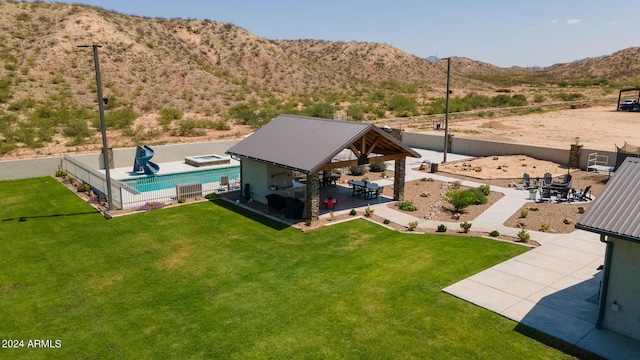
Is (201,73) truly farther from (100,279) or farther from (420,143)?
(100,279)

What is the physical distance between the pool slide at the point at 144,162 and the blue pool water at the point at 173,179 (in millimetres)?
765

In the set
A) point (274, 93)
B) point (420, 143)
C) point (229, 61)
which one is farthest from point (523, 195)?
point (229, 61)

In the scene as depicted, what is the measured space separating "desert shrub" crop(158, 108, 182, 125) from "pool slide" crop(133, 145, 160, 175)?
17555 mm

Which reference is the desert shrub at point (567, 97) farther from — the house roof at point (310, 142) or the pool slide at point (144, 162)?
the pool slide at point (144, 162)

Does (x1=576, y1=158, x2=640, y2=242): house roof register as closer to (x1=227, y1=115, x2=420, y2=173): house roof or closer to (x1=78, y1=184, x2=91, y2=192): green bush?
(x1=227, y1=115, x2=420, y2=173): house roof

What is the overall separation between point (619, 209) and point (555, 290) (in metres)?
3.83

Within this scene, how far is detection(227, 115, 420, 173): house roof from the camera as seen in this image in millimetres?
20000

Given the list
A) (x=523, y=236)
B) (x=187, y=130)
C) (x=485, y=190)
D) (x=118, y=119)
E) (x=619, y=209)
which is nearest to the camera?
(x=619, y=209)

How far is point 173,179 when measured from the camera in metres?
30.8

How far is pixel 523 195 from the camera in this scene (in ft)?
82.2

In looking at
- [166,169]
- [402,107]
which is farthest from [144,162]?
[402,107]

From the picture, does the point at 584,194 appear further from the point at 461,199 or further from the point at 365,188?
the point at 365,188

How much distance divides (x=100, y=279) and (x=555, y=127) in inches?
2064

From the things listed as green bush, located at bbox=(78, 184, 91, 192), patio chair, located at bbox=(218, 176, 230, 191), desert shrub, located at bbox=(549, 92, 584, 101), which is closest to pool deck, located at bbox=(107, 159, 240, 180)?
green bush, located at bbox=(78, 184, 91, 192)
